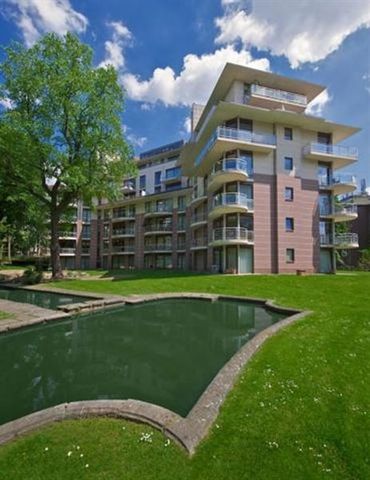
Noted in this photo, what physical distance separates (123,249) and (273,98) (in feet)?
95.4

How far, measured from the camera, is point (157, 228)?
1583 inches

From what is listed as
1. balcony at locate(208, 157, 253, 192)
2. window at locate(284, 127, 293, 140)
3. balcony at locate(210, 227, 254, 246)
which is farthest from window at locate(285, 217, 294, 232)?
window at locate(284, 127, 293, 140)

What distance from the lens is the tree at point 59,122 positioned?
733 inches

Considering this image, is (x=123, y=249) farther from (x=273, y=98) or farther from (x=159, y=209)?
(x=273, y=98)

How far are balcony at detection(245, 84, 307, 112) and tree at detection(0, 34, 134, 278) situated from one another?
34.6ft

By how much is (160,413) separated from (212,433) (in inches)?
27.9

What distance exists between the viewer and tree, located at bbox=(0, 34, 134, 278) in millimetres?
18609

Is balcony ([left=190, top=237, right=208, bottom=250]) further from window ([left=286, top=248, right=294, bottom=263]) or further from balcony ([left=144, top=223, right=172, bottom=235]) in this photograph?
window ([left=286, top=248, right=294, bottom=263])

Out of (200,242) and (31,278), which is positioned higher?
(200,242)

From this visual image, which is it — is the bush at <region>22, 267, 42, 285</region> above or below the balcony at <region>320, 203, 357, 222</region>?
below

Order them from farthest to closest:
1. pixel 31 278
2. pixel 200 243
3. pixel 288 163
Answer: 1. pixel 200 243
2. pixel 288 163
3. pixel 31 278

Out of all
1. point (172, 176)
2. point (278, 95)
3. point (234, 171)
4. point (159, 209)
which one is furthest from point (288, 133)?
point (172, 176)

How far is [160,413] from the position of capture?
363 cm

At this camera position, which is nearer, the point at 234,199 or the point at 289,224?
the point at 234,199
